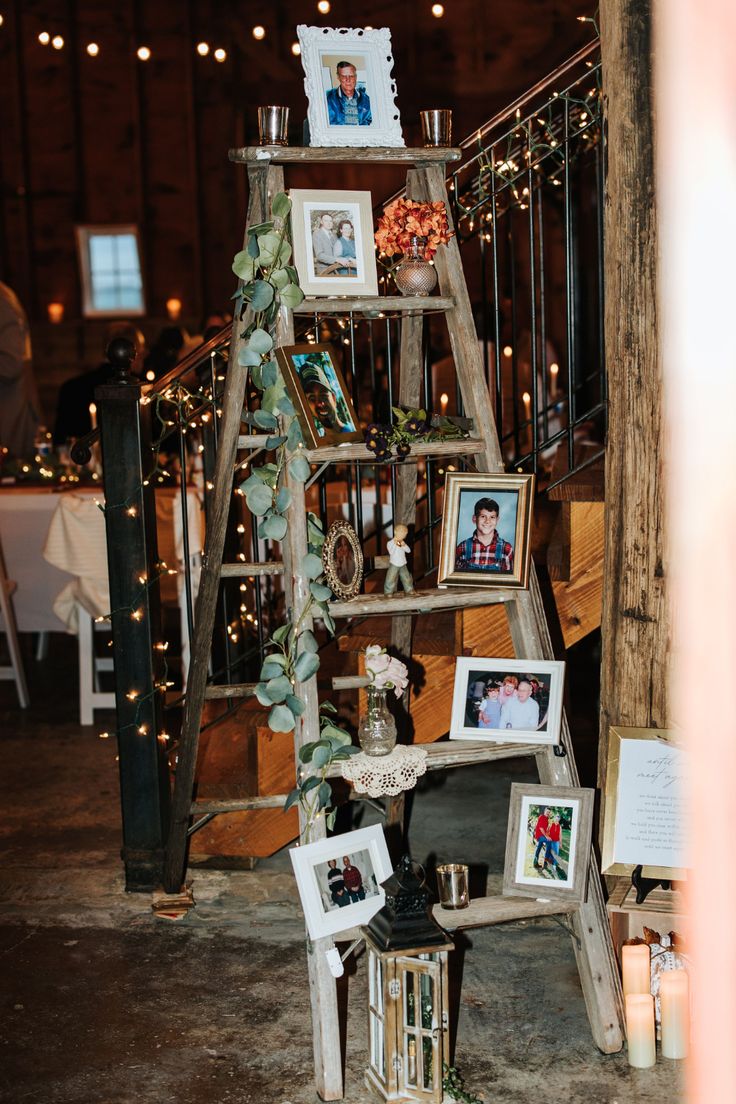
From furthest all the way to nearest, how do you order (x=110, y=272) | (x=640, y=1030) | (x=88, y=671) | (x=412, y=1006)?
(x=110, y=272) < (x=88, y=671) < (x=640, y=1030) < (x=412, y=1006)

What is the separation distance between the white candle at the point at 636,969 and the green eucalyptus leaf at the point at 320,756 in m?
→ 0.79

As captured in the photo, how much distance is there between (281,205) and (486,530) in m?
0.84

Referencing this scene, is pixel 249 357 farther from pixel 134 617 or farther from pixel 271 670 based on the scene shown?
pixel 134 617

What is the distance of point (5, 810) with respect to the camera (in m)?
4.33

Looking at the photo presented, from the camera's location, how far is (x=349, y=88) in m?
2.76

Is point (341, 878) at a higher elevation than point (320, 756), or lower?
lower

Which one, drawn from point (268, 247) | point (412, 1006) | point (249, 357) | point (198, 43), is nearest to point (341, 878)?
point (412, 1006)

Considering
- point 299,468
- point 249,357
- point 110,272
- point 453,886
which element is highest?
point 110,272

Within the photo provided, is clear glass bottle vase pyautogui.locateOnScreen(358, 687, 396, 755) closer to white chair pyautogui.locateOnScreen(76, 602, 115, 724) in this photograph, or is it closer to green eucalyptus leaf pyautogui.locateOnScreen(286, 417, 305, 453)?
green eucalyptus leaf pyautogui.locateOnScreen(286, 417, 305, 453)

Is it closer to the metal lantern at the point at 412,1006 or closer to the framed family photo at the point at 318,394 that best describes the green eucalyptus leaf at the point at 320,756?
the metal lantern at the point at 412,1006

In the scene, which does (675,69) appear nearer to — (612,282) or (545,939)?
(612,282)

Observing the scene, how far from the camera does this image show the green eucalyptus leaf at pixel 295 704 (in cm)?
264

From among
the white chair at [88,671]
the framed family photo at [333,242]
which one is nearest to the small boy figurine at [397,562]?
the framed family photo at [333,242]

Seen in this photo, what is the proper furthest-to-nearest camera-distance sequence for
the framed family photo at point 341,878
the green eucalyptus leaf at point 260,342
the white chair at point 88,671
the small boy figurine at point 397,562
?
the white chair at point 88,671
the small boy figurine at point 397,562
the green eucalyptus leaf at point 260,342
the framed family photo at point 341,878
